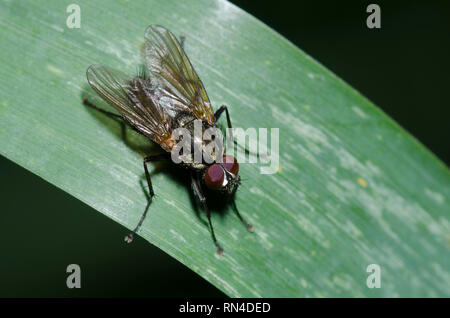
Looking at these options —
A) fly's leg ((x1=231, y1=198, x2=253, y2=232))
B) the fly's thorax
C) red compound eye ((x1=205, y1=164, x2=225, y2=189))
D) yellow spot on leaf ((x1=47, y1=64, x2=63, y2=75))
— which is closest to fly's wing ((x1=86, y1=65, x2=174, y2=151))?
the fly's thorax

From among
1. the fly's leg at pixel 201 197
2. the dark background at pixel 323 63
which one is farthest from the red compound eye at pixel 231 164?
the dark background at pixel 323 63

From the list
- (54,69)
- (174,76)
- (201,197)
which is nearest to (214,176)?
(201,197)

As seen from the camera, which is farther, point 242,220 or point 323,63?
point 323,63

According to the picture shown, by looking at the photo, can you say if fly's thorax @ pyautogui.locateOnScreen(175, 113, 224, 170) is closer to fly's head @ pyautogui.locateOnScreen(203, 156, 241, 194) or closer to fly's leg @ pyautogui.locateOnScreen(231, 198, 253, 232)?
fly's head @ pyautogui.locateOnScreen(203, 156, 241, 194)

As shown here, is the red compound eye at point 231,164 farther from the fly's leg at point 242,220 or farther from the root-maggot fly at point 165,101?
the fly's leg at point 242,220

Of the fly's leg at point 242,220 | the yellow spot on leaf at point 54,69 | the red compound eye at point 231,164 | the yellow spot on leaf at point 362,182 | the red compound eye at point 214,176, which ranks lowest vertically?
the fly's leg at point 242,220

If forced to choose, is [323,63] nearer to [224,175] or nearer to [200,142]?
[200,142]
